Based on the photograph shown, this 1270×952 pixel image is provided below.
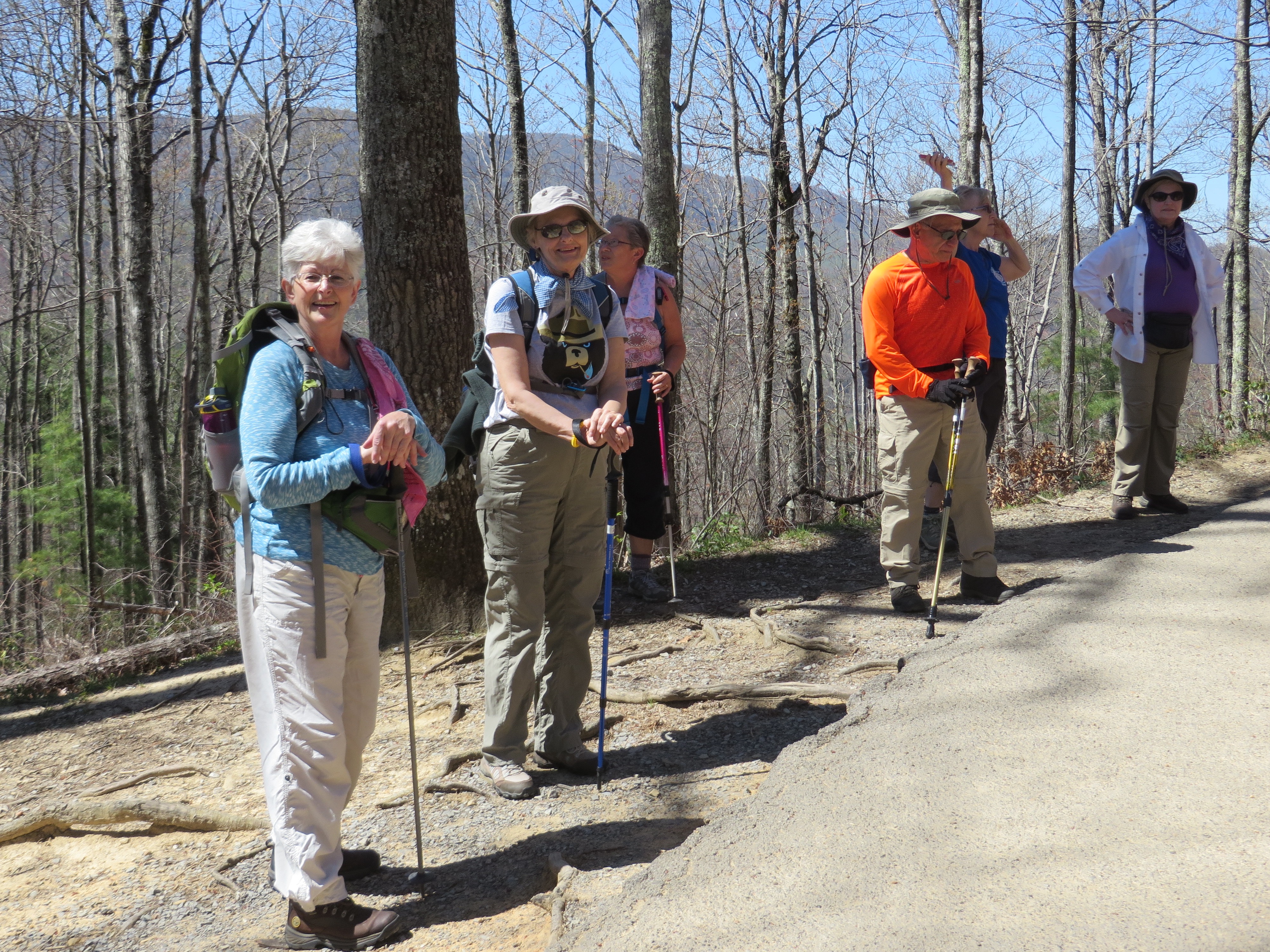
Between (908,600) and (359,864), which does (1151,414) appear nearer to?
(908,600)

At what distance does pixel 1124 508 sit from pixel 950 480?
2.95 m

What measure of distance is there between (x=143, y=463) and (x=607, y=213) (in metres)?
10.4

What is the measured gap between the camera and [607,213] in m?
20.7

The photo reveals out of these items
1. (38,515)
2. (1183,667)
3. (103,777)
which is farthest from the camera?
(38,515)

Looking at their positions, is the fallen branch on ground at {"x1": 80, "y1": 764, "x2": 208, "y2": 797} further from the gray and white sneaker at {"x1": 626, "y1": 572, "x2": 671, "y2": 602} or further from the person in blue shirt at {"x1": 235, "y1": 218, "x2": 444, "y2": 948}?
the gray and white sneaker at {"x1": 626, "y1": 572, "x2": 671, "y2": 602}

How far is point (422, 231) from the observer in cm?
586

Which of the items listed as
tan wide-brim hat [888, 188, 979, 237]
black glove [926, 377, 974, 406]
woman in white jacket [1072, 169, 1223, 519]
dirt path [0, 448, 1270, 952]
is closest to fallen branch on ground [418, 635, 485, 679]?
dirt path [0, 448, 1270, 952]

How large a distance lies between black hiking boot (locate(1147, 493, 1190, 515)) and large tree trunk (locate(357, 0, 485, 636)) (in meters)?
5.22

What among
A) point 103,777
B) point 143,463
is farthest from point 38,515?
point 103,777

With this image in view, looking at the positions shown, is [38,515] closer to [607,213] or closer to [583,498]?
[607,213]

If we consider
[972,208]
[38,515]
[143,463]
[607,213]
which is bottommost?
[38,515]

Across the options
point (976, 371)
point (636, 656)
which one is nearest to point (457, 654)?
point (636, 656)

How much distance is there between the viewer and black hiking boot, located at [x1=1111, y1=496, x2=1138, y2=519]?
7.57 meters

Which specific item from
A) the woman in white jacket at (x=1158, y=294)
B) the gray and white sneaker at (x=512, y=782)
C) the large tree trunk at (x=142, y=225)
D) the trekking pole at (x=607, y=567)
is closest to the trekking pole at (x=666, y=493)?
the trekking pole at (x=607, y=567)
